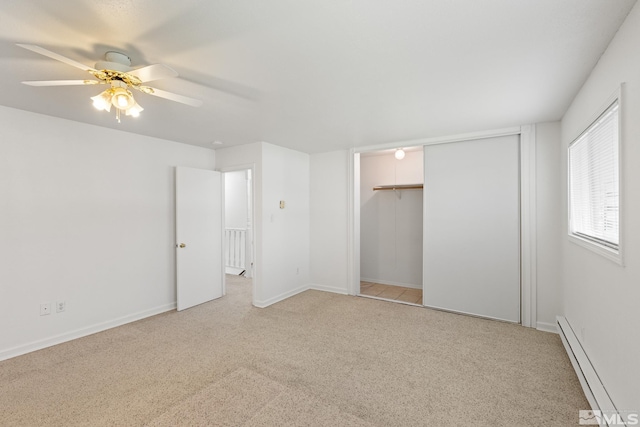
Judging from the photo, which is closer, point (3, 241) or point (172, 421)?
point (172, 421)

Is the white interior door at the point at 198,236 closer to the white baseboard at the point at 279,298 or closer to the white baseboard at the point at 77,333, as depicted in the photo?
the white baseboard at the point at 77,333

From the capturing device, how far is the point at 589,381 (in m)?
2.04

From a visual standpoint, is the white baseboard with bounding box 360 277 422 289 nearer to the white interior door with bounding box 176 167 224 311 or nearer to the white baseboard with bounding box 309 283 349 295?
the white baseboard with bounding box 309 283 349 295

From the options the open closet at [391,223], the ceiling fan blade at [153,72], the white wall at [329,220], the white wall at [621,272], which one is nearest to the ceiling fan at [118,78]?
the ceiling fan blade at [153,72]

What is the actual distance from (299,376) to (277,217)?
250 cm

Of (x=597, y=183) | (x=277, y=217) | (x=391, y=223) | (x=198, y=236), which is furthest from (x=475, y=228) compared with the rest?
(x=198, y=236)

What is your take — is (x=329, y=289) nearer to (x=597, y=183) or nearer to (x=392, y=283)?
(x=392, y=283)

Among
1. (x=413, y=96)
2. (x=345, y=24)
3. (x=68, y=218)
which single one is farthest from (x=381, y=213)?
(x=68, y=218)

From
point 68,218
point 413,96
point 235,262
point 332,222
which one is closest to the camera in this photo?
point 413,96

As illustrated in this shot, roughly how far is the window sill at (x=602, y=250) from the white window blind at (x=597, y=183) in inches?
1.2

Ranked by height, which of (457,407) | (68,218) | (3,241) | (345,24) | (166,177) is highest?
(345,24)

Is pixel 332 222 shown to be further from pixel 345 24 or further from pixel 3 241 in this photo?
pixel 3 241

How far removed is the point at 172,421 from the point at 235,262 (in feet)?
15.4

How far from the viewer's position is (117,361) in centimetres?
268
